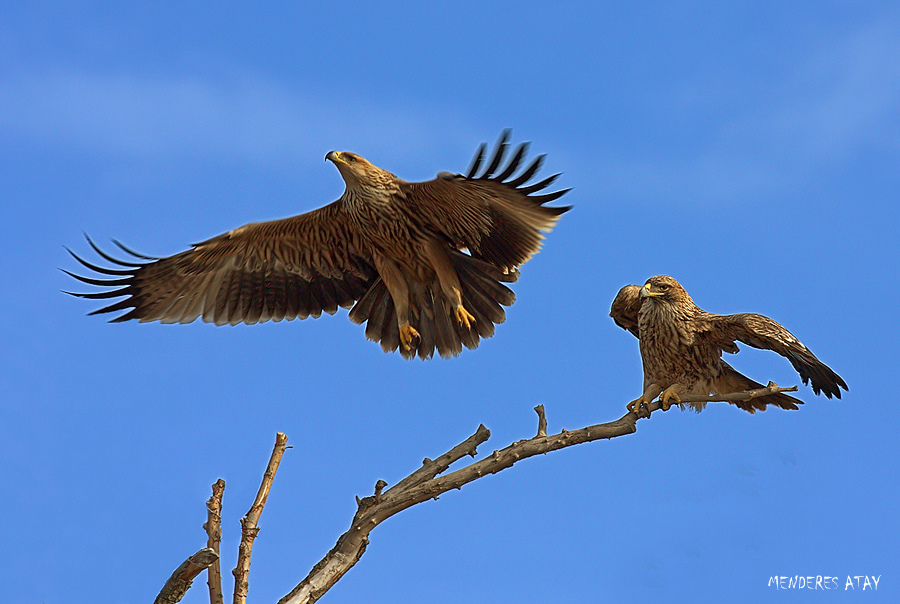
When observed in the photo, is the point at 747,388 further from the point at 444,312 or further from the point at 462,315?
the point at 444,312

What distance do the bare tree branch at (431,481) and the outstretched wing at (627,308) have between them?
1.08 m

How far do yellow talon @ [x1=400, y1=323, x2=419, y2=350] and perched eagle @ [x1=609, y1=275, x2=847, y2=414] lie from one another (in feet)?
Answer: 6.28

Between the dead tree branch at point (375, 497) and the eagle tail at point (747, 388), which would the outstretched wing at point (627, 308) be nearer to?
the eagle tail at point (747, 388)

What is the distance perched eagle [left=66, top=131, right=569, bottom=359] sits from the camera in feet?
23.5

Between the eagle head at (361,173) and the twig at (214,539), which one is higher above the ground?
the eagle head at (361,173)

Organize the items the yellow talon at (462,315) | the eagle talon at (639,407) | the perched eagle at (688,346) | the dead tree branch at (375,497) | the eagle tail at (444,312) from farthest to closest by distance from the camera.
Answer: the eagle tail at (444,312), the yellow talon at (462,315), the perched eagle at (688,346), the eagle talon at (639,407), the dead tree branch at (375,497)

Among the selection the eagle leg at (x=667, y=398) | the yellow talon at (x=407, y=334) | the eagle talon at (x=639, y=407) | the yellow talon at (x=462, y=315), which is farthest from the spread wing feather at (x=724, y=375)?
the yellow talon at (x=407, y=334)

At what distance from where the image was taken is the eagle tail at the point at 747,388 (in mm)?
6242

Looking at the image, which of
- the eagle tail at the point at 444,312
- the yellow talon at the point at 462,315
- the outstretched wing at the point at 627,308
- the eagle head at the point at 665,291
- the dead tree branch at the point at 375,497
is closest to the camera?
the dead tree branch at the point at 375,497

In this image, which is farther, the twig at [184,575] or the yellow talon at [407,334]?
the yellow talon at [407,334]

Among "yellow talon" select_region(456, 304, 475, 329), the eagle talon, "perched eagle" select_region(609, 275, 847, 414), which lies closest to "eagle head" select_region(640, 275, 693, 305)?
"perched eagle" select_region(609, 275, 847, 414)

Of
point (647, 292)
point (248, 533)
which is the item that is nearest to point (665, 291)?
point (647, 292)

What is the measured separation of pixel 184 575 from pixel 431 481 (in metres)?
1.60

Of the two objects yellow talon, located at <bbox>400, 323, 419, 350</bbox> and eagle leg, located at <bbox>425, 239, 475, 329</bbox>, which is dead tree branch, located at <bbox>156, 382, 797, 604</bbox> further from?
yellow talon, located at <bbox>400, 323, 419, 350</bbox>
